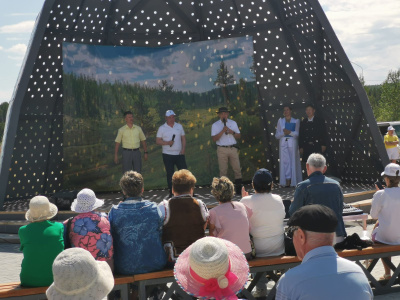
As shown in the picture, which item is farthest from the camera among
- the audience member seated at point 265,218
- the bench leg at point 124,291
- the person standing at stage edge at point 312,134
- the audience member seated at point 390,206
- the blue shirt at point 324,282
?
the person standing at stage edge at point 312,134

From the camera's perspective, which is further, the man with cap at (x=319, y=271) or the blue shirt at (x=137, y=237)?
the blue shirt at (x=137, y=237)

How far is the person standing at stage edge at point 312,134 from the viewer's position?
13.3m

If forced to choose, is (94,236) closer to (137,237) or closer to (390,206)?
(137,237)

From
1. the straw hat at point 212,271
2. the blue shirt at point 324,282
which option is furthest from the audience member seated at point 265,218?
the blue shirt at point 324,282

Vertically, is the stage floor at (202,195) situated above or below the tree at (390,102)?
below

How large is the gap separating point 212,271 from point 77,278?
81cm

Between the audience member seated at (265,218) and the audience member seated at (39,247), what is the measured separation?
1.95m

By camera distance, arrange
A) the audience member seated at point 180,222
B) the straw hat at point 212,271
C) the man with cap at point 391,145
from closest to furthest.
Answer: the straw hat at point 212,271 < the audience member seated at point 180,222 < the man with cap at point 391,145

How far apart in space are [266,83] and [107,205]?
504cm

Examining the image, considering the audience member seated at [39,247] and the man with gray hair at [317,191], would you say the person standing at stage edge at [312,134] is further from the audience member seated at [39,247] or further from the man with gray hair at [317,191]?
the audience member seated at [39,247]

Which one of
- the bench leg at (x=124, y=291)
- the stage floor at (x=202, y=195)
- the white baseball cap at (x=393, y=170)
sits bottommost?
the bench leg at (x=124, y=291)

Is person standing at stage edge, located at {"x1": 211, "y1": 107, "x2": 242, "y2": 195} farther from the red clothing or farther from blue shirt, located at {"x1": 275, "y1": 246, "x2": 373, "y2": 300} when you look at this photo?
blue shirt, located at {"x1": 275, "y1": 246, "x2": 373, "y2": 300}

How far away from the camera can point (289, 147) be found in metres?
13.7

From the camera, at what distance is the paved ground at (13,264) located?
293 inches
